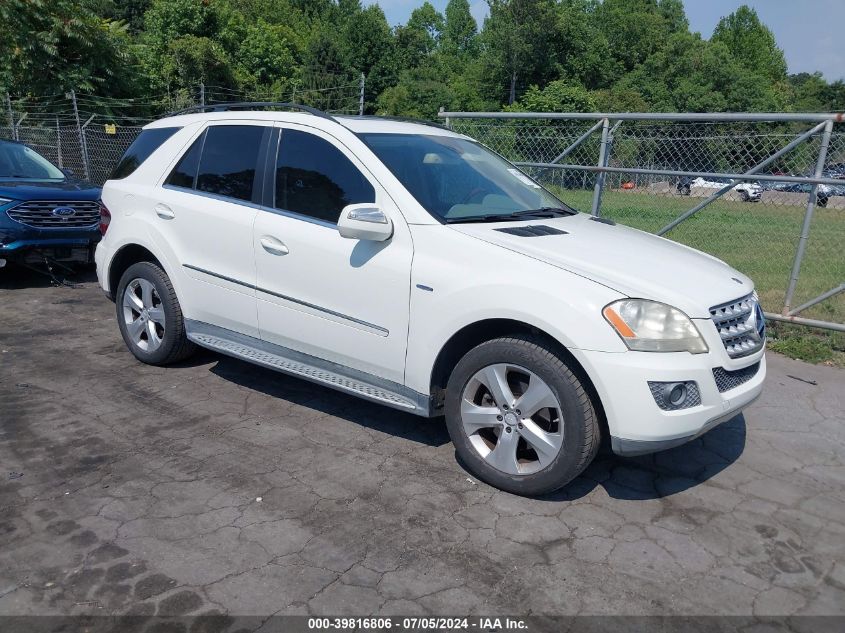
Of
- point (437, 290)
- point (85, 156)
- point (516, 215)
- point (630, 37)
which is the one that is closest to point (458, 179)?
point (516, 215)

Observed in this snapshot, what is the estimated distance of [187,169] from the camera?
16.3ft

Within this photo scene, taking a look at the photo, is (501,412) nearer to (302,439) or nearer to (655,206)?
(302,439)

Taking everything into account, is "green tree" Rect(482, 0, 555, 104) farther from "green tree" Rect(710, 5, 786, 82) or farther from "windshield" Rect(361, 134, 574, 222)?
"windshield" Rect(361, 134, 574, 222)

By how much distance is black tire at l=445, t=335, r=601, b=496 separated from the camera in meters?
3.31

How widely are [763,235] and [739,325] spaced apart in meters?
5.02

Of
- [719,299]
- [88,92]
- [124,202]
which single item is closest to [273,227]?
[124,202]

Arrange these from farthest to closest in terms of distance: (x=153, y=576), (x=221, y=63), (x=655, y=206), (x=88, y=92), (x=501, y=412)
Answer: (x=221, y=63), (x=88, y=92), (x=655, y=206), (x=501, y=412), (x=153, y=576)

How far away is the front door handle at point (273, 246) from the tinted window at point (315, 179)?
0.22m

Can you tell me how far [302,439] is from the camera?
165 inches

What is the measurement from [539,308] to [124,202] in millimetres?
3459

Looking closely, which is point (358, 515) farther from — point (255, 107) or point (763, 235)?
point (763, 235)

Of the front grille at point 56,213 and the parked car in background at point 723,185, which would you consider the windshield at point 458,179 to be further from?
the front grille at point 56,213

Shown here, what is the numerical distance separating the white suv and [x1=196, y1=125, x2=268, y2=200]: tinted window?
1 centimetres

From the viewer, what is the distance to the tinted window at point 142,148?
524 centimetres
